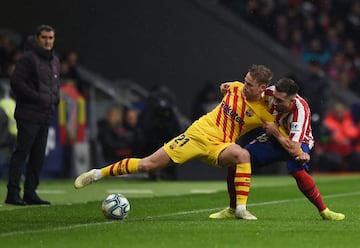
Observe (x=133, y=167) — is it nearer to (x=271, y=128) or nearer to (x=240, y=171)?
(x=240, y=171)

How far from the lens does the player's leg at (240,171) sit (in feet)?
36.5

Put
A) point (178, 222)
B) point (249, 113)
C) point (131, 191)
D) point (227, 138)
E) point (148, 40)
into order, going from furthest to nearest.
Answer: point (148, 40) → point (131, 191) → point (227, 138) → point (249, 113) → point (178, 222)

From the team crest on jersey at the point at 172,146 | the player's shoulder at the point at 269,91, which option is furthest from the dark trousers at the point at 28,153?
the player's shoulder at the point at 269,91

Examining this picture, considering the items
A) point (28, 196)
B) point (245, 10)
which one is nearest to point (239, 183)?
point (28, 196)

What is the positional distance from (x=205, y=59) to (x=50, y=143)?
655cm

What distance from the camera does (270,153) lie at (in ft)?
37.7

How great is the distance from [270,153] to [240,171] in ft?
1.66

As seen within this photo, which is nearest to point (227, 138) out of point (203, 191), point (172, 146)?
point (172, 146)

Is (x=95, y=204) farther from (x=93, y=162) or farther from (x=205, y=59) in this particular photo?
(x=205, y=59)

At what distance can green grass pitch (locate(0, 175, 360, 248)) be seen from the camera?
9.23 meters

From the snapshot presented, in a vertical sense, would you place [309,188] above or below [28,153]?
above

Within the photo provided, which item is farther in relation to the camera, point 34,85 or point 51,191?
point 51,191

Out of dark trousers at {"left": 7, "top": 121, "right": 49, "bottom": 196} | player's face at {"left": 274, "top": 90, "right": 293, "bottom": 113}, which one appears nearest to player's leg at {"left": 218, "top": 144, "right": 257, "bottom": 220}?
player's face at {"left": 274, "top": 90, "right": 293, "bottom": 113}

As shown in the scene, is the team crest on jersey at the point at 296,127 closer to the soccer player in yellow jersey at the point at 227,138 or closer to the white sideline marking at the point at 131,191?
the soccer player in yellow jersey at the point at 227,138
